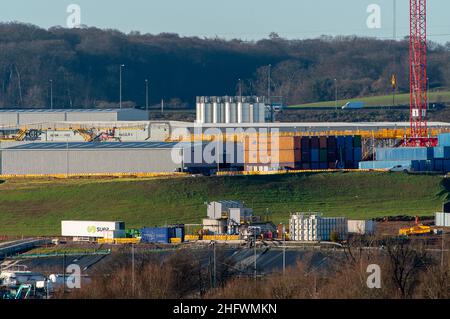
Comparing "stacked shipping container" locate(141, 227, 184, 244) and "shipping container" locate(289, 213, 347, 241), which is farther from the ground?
"shipping container" locate(289, 213, 347, 241)

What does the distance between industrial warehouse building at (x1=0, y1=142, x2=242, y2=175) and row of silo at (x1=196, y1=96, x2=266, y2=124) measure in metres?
19.4

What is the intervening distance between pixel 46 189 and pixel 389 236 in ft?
74.6

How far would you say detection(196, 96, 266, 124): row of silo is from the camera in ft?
331

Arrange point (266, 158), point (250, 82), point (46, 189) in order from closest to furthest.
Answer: point (46, 189), point (266, 158), point (250, 82)

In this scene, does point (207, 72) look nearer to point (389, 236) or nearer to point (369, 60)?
point (369, 60)

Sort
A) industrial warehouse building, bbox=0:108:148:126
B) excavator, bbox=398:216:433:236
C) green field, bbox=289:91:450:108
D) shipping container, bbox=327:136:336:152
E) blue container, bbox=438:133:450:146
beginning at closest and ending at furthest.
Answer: excavator, bbox=398:216:433:236 < shipping container, bbox=327:136:336:152 < blue container, bbox=438:133:450:146 < industrial warehouse building, bbox=0:108:148:126 < green field, bbox=289:91:450:108

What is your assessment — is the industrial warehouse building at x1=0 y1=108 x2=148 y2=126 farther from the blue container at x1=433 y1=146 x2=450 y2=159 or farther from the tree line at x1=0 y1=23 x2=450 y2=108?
the tree line at x1=0 y1=23 x2=450 y2=108

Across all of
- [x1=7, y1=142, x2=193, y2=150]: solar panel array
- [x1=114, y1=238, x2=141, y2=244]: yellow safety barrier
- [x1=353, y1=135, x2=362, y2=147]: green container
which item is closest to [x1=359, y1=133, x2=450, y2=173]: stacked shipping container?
[x1=353, y1=135, x2=362, y2=147]: green container

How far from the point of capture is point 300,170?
77.6 metres

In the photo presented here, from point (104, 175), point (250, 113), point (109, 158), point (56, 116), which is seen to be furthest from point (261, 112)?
point (104, 175)

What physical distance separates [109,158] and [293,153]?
29.9 feet

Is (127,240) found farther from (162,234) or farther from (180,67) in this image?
(180,67)

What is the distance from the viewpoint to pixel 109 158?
80000mm
